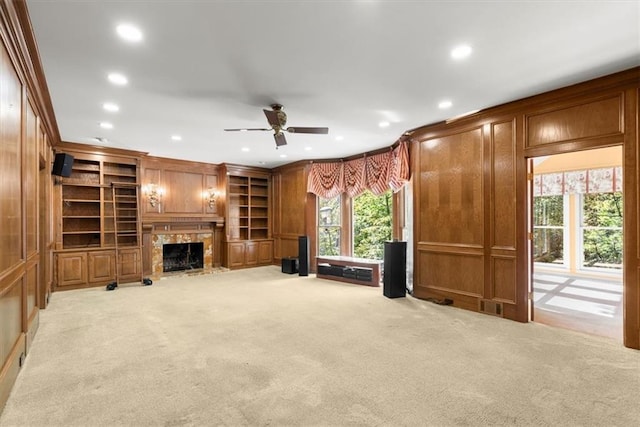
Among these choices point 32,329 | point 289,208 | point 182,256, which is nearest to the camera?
point 32,329

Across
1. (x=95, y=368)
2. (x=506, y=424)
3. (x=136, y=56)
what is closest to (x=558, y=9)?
(x=506, y=424)

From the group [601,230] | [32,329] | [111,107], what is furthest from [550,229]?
[32,329]

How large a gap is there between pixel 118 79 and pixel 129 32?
1023 mm

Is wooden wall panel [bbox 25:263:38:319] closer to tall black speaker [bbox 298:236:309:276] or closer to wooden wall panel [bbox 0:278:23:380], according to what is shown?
wooden wall panel [bbox 0:278:23:380]

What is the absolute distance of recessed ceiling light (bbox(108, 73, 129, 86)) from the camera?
10.5ft

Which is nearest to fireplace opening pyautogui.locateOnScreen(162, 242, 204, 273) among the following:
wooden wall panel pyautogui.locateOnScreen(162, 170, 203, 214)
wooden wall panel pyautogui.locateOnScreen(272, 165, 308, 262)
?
wooden wall panel pyautogui.locateOnScreen(162, 170, 203, 214)

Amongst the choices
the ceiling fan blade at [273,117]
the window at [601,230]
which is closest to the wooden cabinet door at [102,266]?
the ceiling fan blade at [273,117]

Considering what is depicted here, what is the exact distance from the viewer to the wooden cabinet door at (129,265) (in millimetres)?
6430

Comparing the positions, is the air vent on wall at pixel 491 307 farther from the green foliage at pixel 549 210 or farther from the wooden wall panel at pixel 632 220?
the green foliage at pixel 549 210

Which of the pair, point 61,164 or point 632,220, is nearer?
point 632,220

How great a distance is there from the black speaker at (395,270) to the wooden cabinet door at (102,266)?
5277mm

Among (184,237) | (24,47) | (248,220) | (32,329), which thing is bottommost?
(32,329)

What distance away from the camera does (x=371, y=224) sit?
7.27 meters

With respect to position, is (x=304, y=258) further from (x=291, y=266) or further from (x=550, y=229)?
(x=550, y=229)
